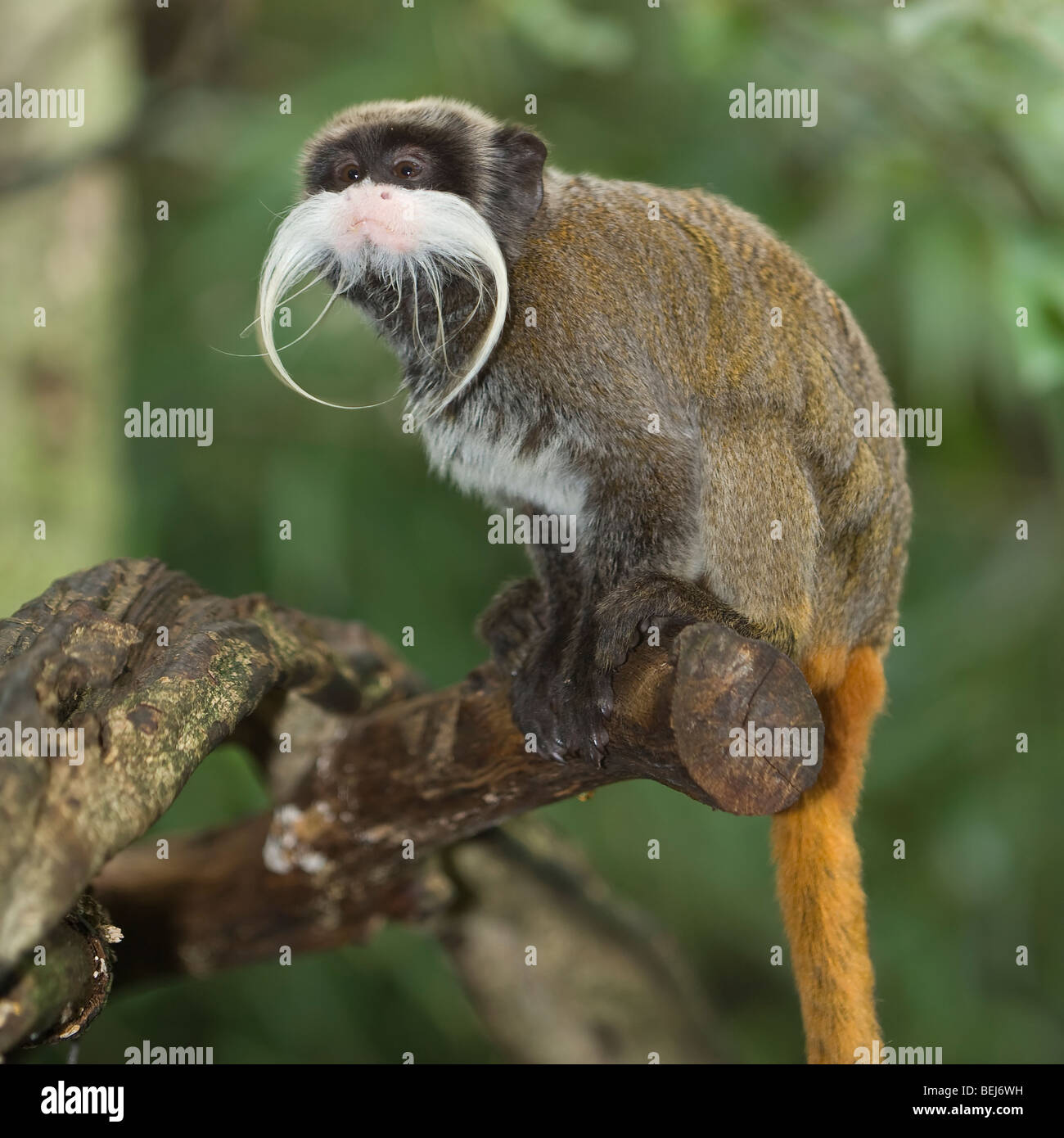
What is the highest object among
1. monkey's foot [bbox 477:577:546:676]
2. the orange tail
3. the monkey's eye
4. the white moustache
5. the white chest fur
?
the monkey's eye

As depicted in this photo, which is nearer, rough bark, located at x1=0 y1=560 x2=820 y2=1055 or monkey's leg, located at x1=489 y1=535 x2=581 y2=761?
rough bark, located at x1=0 y1=560 x2=820 y2=1055

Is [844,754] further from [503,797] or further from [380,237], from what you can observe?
[380,237]

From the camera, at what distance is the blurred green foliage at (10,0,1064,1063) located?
3.48 meters

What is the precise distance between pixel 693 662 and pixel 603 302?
75cm

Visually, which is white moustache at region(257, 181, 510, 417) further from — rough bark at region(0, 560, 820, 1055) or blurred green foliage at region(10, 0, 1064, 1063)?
blurred green foliage at region(10, 0, 1064, 1063)

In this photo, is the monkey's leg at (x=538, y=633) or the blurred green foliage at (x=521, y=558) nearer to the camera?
the monkey's leg at (x=538, y=633)

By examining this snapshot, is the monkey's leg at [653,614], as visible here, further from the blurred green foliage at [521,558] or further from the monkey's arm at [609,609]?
the blurred green foliage at [521,558]

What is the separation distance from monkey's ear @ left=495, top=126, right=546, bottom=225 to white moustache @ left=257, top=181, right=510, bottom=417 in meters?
0.10

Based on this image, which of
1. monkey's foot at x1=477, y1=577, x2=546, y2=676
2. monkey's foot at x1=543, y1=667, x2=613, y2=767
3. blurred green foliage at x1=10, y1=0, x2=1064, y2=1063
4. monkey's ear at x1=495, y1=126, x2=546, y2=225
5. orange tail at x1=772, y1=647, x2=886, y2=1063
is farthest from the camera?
blurred green foliage at x1=10, y1=0, x2=1064, y2=1063

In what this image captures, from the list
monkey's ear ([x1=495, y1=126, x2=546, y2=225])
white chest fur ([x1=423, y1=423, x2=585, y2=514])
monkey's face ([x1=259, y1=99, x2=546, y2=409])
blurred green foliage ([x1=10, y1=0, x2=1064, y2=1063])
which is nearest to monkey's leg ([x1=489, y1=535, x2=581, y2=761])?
white chest fur ([x1=423, y1=423, x2=585, y2=514])

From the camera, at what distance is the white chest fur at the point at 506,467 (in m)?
2.17

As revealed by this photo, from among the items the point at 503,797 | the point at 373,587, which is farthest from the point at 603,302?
the point at 373,587

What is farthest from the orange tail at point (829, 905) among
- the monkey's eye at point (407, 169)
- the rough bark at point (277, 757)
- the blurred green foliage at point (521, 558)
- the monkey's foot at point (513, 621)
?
the blurred green foliage at point (521, 558)

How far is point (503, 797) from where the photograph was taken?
7.04ft
